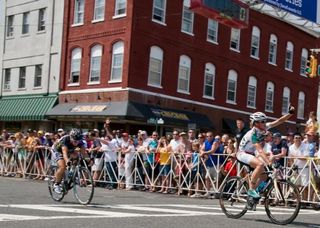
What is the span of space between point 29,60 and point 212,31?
37.6 feet

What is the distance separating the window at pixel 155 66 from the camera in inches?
1241

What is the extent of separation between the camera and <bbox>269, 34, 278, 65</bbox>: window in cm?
4097

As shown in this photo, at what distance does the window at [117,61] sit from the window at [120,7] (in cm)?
164

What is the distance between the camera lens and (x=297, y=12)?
24.9 metres

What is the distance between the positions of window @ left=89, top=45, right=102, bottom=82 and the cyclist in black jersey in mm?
19921

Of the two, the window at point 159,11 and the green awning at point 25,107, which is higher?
the window at point 159,11

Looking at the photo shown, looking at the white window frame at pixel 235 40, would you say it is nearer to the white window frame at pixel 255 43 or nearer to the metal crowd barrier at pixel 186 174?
the white window frame at pixel 255 43

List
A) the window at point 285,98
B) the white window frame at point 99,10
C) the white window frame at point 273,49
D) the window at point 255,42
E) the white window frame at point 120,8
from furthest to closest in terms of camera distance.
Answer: the window at point 285,98, the white window frame at point 273,49, the window at point 255,42, the white window frame at point 99,10, the white window frame at point 120,8

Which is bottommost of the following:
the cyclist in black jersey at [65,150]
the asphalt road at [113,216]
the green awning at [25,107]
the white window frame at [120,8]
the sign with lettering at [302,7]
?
the asphalt road at [113,216]

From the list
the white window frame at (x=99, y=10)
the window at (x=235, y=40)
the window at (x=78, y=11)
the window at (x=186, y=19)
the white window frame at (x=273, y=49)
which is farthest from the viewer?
the white window frame at (x=273, y=49)

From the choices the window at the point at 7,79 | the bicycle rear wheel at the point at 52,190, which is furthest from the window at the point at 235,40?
the bicycle rear wheel at the point at 52,190

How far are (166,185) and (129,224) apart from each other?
8.55 metres

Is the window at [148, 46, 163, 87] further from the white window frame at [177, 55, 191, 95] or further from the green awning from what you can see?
the green awning

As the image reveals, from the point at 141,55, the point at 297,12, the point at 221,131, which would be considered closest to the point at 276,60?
the point at 221,131
